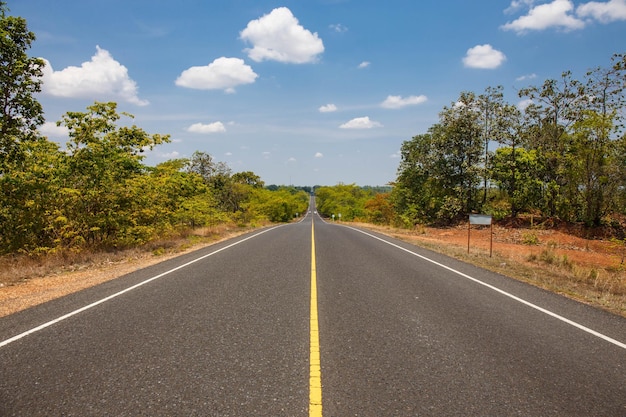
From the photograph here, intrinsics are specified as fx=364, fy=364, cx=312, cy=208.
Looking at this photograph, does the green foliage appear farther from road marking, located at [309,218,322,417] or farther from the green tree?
road marking, located at [309,218,322,417]

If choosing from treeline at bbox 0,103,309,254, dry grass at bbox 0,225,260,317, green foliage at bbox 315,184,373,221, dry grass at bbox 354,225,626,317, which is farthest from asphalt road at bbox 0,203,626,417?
green foliage at bbox 315,184,373,221

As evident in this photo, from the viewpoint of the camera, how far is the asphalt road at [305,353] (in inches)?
136

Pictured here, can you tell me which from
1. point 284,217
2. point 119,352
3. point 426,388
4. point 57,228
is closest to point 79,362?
point 119,352

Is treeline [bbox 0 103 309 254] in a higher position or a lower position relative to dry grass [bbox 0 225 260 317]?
higher

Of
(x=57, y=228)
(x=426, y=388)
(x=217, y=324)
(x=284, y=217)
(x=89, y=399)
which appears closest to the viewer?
(x=89, y=399)

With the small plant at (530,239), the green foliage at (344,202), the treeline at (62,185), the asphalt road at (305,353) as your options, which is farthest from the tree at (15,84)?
the green foliage at (344,202)

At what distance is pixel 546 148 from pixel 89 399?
38142mm

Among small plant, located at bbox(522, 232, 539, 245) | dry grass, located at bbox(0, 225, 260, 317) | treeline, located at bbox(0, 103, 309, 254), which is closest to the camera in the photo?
dry grass, located at bbox(0, 225, 260, 317)

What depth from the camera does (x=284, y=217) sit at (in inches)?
3506

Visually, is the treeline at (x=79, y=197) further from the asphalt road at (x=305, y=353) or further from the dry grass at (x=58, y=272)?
the asphalt road at (x=305, y=353)

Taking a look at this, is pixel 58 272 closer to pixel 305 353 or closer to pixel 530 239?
pixel 305 353

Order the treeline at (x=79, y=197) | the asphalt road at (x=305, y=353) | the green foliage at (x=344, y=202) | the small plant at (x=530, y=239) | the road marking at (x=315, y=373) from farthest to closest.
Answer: the green foliage at (x=344, y=202), the small plant at (x=530, y=239), the treeline at (x=79, y=197), the asphalt road at (x=305, y=353), the road marking at (x=315, y=373)

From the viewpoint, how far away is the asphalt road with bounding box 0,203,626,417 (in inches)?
136

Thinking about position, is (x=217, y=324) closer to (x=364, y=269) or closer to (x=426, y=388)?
(x=426, y=388)
